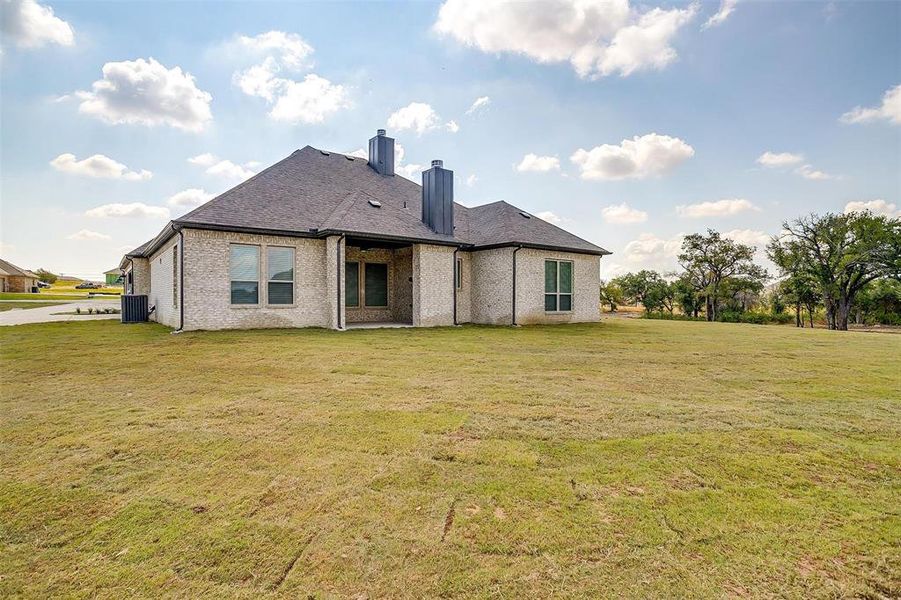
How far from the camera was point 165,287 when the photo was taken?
13.5 m

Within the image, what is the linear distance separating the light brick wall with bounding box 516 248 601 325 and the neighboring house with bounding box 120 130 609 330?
0.05m

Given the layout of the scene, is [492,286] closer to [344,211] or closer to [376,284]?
[376,284]

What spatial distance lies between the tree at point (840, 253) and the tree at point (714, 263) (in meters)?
2.56

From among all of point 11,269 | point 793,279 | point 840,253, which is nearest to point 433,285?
point 793,279

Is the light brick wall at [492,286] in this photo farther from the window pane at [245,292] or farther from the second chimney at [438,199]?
the window pane at [245,292]

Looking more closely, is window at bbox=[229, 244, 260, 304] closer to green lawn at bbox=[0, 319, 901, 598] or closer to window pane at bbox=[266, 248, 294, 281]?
window pane at bbox=[266, 248, 294, 281]

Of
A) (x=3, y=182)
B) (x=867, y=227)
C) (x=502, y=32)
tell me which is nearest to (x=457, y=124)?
(x=502, y=32)

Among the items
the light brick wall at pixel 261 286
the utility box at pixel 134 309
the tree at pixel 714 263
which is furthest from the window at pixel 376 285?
the tree at pixel 714 263

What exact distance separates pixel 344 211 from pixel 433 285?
3.66 meters

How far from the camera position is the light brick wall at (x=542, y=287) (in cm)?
1484

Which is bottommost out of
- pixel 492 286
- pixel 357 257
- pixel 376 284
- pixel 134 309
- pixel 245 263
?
pixel 134 309

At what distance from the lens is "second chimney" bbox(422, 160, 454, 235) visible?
14.4 m

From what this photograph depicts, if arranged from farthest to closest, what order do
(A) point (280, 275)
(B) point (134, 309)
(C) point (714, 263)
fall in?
(C) point (714, 263), (B) point (134, 309), (A) point (280, 275)

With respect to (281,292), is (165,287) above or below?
above
